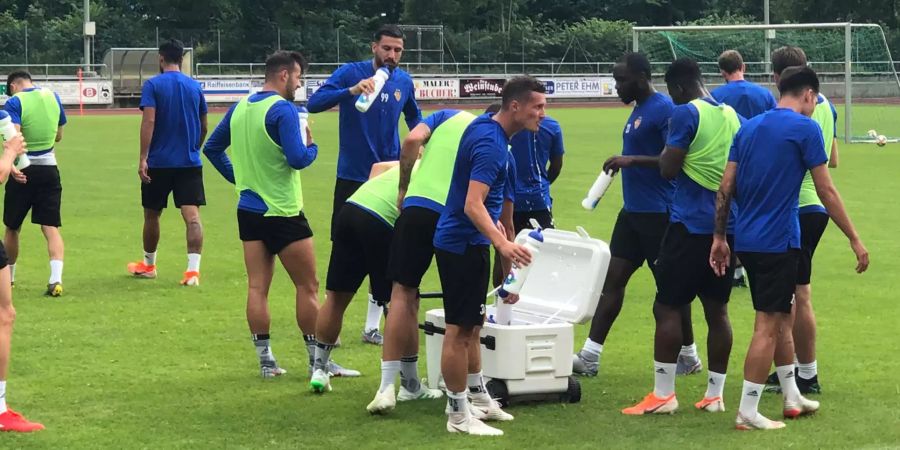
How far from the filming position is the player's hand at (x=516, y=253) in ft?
21.2

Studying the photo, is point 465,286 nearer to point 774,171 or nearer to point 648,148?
point 774,171

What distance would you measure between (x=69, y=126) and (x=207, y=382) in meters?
31.1

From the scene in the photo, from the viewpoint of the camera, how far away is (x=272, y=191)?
8.11m

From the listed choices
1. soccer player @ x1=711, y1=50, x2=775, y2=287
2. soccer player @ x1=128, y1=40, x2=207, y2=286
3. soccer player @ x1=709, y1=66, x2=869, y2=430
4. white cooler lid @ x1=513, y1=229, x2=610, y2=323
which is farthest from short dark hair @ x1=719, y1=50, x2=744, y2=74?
soccer player @ x1=128, y1=40, x2=207, y2=286

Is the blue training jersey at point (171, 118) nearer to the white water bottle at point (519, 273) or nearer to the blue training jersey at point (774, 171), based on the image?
the white water bottle at point (519, 273)

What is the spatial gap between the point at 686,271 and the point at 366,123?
10.3 ft

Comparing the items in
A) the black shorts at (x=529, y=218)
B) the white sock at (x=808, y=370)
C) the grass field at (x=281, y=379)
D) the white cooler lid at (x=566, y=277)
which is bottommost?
the grass field at (x=281, y=379)

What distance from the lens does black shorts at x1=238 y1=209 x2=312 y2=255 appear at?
8.12 m

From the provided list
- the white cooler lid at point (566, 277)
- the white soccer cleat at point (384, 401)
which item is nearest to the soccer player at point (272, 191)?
the white soccer cleat at point (384, 401)

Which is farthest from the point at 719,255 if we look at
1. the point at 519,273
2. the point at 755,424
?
the point at 519,273

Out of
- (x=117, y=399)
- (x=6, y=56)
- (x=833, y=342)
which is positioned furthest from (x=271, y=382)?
(x=6, y=56)

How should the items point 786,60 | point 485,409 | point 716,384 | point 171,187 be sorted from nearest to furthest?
point 485,409, point 716,384, point 786,60, point 171,187

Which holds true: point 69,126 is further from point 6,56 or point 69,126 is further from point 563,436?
point 563,436

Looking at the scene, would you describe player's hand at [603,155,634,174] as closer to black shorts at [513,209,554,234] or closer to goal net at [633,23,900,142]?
black shorts at [513,209,554,234]
